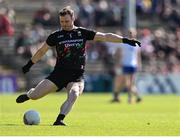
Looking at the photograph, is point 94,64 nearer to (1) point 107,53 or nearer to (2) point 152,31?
(1) point 107,53

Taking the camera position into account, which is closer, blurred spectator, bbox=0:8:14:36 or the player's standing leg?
the player's standing leg

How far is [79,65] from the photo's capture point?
16.5 metres

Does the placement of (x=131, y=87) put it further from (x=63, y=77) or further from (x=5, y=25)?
(x=63, y=77)

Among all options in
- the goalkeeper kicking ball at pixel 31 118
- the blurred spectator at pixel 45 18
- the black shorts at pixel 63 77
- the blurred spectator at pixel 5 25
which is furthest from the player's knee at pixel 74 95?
the blurred spectator at pixel 45 18

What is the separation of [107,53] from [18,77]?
4.78 m

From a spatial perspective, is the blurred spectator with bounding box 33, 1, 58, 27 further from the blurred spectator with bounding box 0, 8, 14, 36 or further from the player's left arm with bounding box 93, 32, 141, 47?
the player's left arm with bounding box 93, 32, 141, 47

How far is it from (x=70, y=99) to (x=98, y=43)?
24.8 metres

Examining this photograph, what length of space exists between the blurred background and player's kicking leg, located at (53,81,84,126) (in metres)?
20.4

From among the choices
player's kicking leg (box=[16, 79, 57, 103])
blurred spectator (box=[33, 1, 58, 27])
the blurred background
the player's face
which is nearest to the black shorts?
player's kicking leg (box=[16, 79, 57, 103])

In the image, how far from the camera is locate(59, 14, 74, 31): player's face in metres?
16.0

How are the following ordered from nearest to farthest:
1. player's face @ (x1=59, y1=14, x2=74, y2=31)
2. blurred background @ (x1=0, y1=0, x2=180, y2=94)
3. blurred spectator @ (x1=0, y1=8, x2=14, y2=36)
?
player's face @ (x1=59, y1=14, x2=74, y2=31)
blurred spectator @ (x1=0, y1=8, x2=14, y2=36)
blurred background @ (x1=0, y1=0, x2=180, y2=94)

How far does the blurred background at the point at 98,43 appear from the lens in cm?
3903

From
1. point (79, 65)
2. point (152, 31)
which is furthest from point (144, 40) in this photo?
point (79, 65)

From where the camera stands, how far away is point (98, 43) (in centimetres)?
4069
